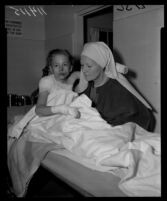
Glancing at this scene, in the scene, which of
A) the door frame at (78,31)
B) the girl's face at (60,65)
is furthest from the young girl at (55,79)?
the door frame at (78,31)

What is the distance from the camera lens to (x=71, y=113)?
1.30 metres

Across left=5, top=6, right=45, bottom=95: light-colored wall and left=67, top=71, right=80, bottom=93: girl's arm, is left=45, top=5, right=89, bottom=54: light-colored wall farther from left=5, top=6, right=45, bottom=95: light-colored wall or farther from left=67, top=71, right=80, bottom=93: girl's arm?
left=67, top=71, right=80, bottom=93: girl's arm

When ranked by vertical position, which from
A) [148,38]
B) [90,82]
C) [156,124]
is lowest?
[156,124]

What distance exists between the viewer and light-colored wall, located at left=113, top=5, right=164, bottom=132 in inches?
64.0

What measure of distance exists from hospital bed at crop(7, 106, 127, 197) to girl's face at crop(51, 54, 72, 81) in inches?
20.5

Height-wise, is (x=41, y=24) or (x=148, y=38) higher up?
(x=41, y=24)

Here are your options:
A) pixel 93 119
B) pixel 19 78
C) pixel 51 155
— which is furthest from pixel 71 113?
pixel 19 78

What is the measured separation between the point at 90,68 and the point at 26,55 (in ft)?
3.67

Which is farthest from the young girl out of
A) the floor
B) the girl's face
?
the floor

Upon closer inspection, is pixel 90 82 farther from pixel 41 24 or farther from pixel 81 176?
pixel 41 24

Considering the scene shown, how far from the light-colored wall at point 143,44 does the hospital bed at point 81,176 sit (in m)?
0.80
